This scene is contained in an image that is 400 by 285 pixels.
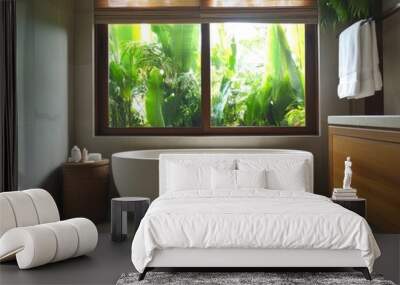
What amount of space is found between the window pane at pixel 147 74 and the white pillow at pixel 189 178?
8.02ft

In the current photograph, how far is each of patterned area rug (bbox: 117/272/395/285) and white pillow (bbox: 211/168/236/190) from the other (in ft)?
3.74

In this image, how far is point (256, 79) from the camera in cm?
754

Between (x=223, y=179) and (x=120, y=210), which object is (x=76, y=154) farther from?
(x=223, y=179)

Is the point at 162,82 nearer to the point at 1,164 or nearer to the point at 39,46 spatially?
the point at 39,46

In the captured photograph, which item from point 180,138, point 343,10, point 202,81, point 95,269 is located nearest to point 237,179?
point 95,269

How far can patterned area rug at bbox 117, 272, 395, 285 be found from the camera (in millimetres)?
3727

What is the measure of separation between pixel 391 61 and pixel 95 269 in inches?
148

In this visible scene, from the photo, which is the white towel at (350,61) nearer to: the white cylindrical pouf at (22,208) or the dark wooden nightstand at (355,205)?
the dark wooden nightstand at (355,205)

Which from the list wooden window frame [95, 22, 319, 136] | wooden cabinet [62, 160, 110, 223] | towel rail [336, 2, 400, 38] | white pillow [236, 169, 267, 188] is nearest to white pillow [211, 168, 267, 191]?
white pillow [236, 169, 267, 188]

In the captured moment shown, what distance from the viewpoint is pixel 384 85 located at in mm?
6715

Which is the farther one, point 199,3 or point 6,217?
point 199,3

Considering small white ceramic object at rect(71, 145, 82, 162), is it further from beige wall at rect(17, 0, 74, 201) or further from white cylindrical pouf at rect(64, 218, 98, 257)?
white cylindrical pouf at rect(64, 218, 98, 257)

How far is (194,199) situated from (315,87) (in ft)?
11.5

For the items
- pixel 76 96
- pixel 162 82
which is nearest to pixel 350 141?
pixel 162 82
